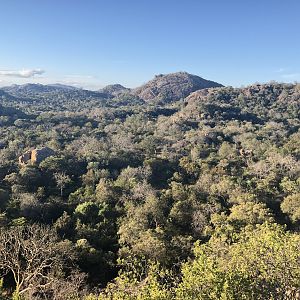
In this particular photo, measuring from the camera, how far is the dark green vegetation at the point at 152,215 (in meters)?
15.6

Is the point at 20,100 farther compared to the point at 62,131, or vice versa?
the point at 20,100

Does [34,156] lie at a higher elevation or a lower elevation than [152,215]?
lower

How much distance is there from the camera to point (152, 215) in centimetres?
3484

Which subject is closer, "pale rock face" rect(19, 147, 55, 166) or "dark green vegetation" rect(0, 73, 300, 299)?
"dark green vegetation" rect(0, 73, 300, 299)

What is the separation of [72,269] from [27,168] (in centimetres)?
2476

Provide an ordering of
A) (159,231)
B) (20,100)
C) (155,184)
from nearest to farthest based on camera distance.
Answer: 1. (159,231)
2. (155,184)
3. (20,100)

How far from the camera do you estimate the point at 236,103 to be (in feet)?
436

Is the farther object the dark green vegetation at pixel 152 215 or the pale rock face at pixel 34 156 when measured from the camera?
the pale rock face at pixel 34 156

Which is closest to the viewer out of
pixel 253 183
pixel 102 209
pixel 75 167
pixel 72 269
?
pixel 72 269

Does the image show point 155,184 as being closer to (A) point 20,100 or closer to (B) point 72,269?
(B) point 72,269

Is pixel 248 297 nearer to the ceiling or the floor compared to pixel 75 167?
nearer to the ceiling

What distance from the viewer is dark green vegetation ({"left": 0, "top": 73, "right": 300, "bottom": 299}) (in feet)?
51.1

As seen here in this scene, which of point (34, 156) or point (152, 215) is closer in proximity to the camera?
point (152, 215)

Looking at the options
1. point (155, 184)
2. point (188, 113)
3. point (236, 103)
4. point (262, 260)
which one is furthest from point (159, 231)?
point (236, 103)
